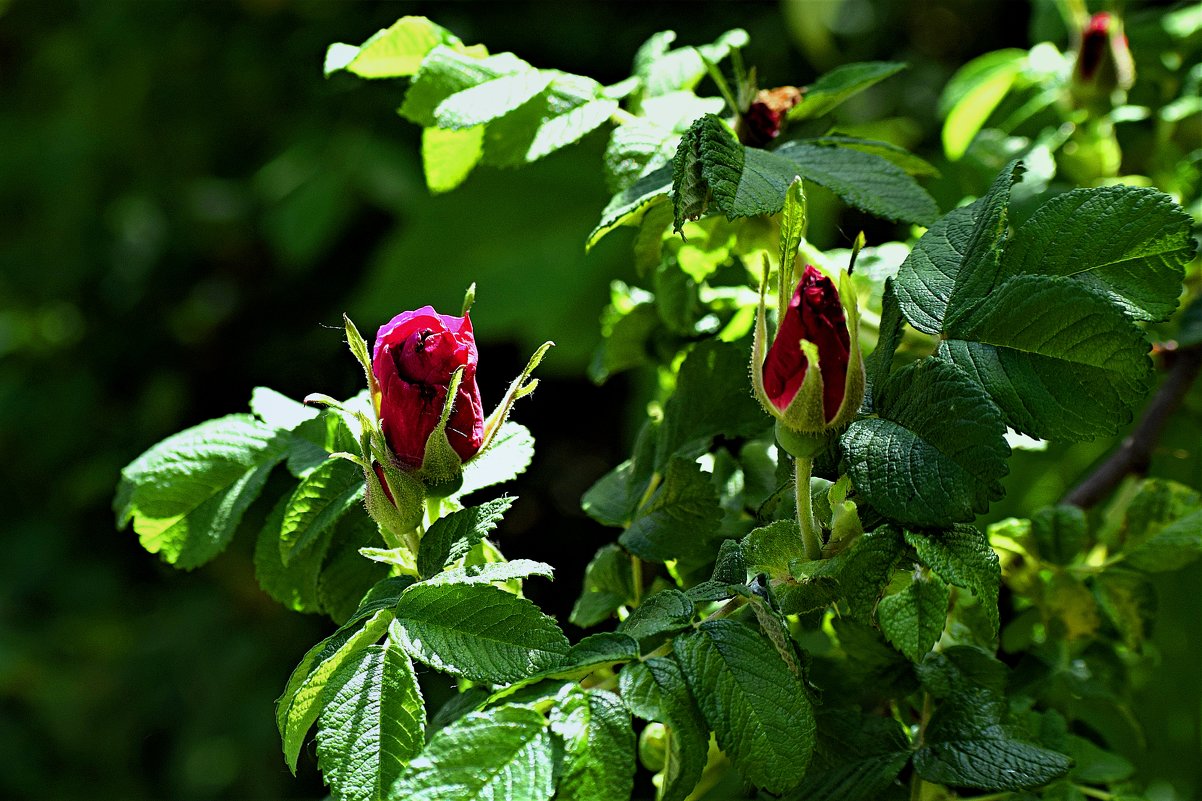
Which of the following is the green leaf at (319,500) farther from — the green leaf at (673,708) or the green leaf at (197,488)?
the green leaf at (673,708)

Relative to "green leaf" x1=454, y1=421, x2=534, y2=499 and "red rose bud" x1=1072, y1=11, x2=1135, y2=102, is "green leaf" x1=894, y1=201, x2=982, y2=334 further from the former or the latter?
"red rose bud" x1=1072, y1=11, x2=1135, y2=102

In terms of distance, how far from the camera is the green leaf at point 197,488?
25.1 inches

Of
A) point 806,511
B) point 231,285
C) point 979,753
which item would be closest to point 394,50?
point 806,511

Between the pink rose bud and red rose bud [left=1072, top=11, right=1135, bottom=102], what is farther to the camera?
red rose bud [left=1072, top=11, right=1135, bottom=102]

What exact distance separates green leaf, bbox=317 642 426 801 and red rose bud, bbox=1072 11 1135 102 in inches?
26.9

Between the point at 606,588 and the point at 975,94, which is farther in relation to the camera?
the point at 975,94

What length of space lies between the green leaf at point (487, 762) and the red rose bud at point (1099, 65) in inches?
26.9

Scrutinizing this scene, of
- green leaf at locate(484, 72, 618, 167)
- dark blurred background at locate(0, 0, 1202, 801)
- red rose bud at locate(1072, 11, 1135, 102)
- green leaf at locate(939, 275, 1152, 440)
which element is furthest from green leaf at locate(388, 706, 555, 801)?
dark blurred background at locate(0, 0, 1202, 801)

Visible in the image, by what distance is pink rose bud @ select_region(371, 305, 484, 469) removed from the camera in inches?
20.5

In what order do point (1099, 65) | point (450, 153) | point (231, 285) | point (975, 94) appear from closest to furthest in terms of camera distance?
1. point (450, 153)
2. point (1099, 65)
3. point (975, 94)
4. point (231, 285)

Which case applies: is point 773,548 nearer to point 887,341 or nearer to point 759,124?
point 887,341

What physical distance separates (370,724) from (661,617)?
0.39 ft

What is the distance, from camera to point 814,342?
46cm

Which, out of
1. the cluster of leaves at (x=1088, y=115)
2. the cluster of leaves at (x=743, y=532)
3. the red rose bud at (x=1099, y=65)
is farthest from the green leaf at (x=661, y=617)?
the red rose bud at (x=1099, y=65)
